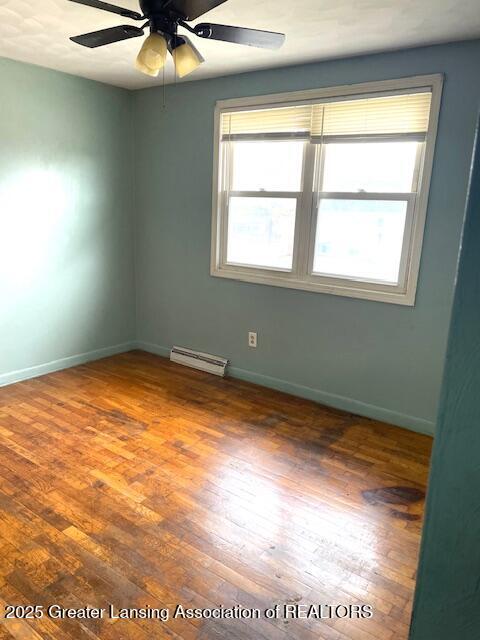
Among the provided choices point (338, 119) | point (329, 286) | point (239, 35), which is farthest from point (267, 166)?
point (239, 35)

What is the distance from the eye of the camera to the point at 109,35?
6.84 feet

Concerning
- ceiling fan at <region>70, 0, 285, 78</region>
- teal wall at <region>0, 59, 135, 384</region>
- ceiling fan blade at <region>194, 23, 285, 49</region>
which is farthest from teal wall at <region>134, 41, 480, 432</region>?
ceiling fan at <region>70, 0, 285, 78</region>

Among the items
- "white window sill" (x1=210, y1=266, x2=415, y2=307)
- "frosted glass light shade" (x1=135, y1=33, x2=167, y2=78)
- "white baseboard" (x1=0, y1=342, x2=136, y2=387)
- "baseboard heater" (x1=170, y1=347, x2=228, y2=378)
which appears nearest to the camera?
"frosted glass light shade" (x1=135, y1=33, x2=167, y2=78)

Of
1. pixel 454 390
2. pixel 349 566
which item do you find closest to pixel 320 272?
pixel 349 566

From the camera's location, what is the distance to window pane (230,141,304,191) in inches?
132

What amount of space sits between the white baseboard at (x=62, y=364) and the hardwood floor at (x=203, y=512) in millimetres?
205

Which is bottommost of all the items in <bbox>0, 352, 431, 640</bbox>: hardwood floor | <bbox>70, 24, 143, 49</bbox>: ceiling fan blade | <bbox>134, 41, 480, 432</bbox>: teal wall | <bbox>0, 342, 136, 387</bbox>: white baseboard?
<bbox>0, 352, 431, 640</bbox>: hardwood floor

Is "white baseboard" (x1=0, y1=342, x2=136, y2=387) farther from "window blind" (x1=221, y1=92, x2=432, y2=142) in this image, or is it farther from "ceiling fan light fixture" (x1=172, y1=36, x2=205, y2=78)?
"ceiling fan light fixture" (x1=172, y1=36, x2=205, y2=78)

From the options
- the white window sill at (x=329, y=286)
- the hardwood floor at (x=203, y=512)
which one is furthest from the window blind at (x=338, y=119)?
the hardwood floor at (x=203, y=512)

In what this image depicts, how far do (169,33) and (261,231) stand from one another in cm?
182

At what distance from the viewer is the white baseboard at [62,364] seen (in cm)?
363

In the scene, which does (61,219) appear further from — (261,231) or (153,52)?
(153,52)

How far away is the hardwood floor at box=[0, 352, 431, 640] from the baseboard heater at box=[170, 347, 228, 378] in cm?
53

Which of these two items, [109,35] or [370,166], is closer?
[109,35]
